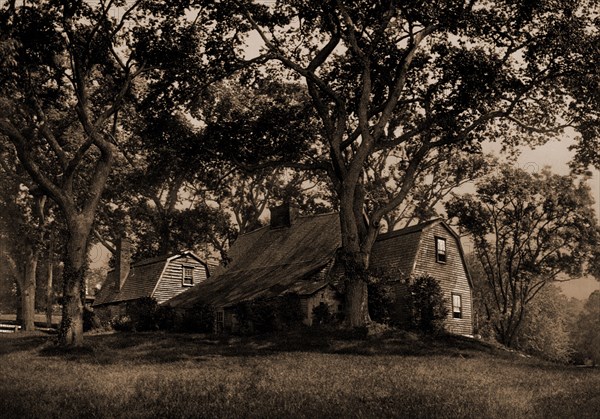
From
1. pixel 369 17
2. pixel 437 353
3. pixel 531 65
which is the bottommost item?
pixel 437 353

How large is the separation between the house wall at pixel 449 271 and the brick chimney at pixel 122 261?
27272 mm

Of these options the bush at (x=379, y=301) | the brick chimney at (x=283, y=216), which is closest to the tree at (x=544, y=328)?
the brick chimney at (x=283, y=216)

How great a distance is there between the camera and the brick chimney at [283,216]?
2008 inches

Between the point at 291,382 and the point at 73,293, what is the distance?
1648 cm

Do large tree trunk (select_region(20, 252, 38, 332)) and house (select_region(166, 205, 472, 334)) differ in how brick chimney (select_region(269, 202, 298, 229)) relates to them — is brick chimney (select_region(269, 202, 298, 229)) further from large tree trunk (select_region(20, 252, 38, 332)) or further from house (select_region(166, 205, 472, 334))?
large tree trunk (select_region(20, 252, 38, 332))

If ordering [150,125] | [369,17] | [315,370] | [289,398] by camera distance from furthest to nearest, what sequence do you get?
[150,125], [369,17], [315,370], [289,398]

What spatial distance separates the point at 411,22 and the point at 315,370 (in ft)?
59.0

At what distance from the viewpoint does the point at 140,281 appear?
5547 centimetres

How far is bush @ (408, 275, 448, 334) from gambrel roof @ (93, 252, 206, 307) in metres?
21.3

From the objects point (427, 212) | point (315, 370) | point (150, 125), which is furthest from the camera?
point (427, 212)

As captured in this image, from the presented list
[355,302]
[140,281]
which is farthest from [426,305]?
[140,281]

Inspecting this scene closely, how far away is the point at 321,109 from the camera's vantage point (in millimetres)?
32688

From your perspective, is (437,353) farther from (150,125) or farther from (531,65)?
(150,125)

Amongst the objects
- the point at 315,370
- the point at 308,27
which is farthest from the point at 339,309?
the point at 315,370
